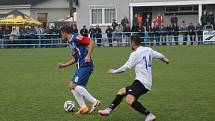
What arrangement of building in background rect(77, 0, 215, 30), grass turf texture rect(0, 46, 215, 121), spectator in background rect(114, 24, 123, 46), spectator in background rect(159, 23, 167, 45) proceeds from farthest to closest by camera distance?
building in background rect(77, 0, 215, 30), spectator in background rect(114, 24, 123, 46), spectator in background rect(159, 23, 167, 45), grass turf texture rect(0, 46, 215, 121)

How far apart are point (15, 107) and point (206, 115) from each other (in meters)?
3.84

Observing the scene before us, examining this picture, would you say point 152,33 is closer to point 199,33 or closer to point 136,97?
point 199,33

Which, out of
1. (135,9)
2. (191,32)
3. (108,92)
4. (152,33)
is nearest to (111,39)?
(152,33)

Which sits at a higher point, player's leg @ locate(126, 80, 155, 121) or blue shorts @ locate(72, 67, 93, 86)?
blue shorts @ locate(72, 67, 93, 86)

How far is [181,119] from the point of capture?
972 cm

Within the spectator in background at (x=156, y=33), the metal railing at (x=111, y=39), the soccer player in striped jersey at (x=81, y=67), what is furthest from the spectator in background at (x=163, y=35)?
the soccer player in striped jersey at (x=81, y=67)

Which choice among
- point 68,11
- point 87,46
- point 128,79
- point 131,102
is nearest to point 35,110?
point 87,46

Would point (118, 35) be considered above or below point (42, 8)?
below

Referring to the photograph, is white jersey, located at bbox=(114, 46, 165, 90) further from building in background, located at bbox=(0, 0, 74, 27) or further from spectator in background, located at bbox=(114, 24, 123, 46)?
building in background, located at bbox=(0, 0, 74, 27)

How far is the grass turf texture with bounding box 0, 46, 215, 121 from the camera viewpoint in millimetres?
10263

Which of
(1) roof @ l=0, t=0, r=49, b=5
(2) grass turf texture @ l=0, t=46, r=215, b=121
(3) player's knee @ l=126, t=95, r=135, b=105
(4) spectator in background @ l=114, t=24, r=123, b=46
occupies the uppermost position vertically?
(1) roof @ l=0, t=0, r=49, b=5

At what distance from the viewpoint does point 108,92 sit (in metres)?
13.7

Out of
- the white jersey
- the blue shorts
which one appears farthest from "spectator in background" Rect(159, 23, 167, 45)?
the white jersey

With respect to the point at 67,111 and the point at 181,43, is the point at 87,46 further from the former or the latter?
the point at 181,43
